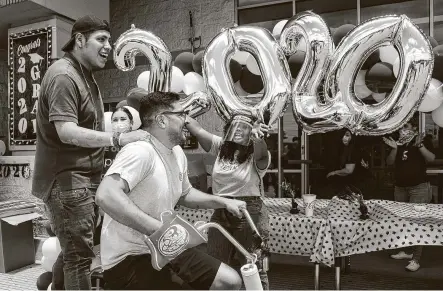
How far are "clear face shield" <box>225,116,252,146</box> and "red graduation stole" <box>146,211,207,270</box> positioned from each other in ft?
3.22

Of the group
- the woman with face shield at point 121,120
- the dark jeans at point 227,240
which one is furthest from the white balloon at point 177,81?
the dark jeans at point 227,240

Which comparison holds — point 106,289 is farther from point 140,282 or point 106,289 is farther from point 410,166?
point 410,166

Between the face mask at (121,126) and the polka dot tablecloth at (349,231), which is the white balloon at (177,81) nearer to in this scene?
the face mask at (121,126)

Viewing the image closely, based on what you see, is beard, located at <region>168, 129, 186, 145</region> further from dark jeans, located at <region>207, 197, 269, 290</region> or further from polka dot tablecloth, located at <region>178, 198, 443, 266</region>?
polka dot tablecloth, located at <region>178, 198, 443, 266</region>

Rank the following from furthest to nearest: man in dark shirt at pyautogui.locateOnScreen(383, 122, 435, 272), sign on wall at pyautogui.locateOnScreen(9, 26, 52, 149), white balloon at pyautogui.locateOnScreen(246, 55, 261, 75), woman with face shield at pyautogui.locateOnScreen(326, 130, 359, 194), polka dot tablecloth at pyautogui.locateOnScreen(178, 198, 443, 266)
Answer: sign on wall at pyautogui.locateOnScreen(9, 26, 52, 149), man in dark shirt at pyautogui.locateOnScreen(383, 122, 435, 272), woman with face shield at pyautogui.locateOnScreen(326, 130, 359, 194), white balloon at pyautogui.locateOnScreen(246, 55, 261, 75), polka dot tablecloth at pyautogui.locateOnScreen(178, 198, 443, 266)

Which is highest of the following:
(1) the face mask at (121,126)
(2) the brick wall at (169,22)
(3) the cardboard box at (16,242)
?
(2) the brick wall at (169,22)

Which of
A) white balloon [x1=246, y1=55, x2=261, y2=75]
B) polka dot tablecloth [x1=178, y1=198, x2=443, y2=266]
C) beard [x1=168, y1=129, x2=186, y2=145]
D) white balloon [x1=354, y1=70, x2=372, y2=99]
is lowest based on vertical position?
polka dot tablecloth [x1=178, y1=198, x2=443, y2=266]

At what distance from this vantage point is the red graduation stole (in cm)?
136

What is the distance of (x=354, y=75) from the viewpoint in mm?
2266

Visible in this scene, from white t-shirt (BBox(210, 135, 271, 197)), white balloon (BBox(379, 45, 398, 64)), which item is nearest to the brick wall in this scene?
white balloon (BBox(379, 45, 398, 64))

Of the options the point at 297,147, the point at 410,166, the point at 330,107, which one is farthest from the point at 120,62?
the point at 297,147

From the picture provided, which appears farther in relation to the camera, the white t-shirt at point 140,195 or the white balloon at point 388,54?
the white balloon at point 388,54

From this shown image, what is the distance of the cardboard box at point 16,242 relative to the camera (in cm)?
365

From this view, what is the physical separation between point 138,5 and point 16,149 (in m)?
2.90
